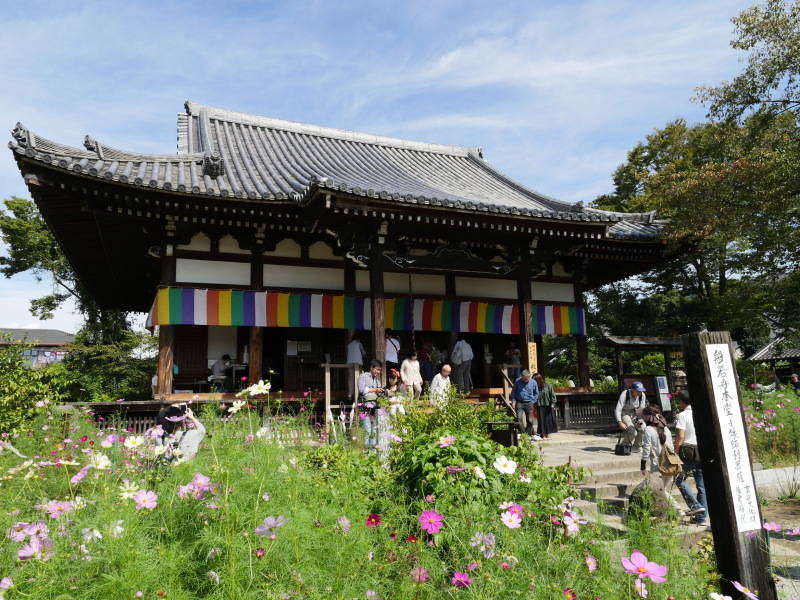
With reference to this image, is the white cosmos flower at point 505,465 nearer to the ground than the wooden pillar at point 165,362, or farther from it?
nearer to the ground

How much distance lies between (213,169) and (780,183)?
A: 995 centimetres

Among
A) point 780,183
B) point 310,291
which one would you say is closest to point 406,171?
point 310,291

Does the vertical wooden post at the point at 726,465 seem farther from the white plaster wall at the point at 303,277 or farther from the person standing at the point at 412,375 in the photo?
the white plaster wall at the point at 303,277

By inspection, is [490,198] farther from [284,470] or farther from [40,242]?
[40,242]

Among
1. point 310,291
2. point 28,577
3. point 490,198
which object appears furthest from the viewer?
point 490,198

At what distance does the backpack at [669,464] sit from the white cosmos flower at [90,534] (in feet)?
15.2

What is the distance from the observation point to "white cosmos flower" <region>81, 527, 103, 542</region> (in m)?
2.04

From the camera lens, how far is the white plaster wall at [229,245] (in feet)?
33.3

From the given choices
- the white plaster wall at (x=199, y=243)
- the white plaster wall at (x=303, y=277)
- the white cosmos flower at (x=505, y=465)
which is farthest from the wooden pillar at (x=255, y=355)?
the white cosmos flower at (x=505, y=465)

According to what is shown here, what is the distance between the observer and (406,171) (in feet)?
47.2

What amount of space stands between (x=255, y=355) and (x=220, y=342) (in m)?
1.50

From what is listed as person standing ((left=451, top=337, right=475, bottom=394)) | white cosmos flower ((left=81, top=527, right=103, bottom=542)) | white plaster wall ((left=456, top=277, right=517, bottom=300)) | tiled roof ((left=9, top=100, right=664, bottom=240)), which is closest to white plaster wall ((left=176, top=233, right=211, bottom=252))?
tiled roof ((left=9, top=100, right=664, bottom=240))

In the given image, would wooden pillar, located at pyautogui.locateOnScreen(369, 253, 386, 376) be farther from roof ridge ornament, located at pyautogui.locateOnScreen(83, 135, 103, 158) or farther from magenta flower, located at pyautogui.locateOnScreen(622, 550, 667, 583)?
magenta flower, located at pyautogui.locateOnScreen(622, 550, 667, 583)

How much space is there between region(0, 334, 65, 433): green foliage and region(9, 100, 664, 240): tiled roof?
2.68 metres
